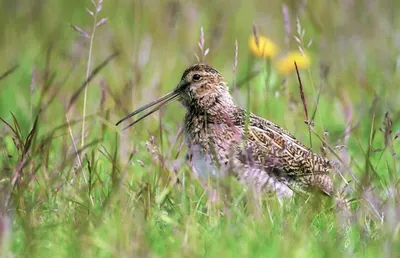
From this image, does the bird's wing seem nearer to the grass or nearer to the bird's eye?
the grass

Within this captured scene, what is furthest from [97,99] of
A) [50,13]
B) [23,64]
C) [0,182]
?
[0,182]

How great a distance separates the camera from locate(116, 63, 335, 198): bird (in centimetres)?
452

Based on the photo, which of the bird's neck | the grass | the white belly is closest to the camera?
the grass

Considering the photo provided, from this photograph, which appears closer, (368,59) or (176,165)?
(176,165)

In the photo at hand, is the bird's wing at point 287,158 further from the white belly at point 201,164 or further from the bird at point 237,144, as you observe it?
the white belly at point 201,164

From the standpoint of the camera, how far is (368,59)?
7.68 metres

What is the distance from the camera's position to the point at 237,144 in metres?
4.64

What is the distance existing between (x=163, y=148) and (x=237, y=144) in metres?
0.75

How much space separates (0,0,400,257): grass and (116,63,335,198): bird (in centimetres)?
12

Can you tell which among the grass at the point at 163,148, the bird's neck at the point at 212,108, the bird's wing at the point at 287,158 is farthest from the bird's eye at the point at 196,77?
the bird's wing at the point at 287,158

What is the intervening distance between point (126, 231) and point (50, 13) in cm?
549

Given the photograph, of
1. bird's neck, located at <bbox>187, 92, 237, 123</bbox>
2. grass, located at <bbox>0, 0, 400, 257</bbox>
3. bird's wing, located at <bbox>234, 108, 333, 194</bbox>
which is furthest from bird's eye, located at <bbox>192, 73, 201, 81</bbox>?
bird's wing, located at <bbox>234, 108, 333, 194</bbox>

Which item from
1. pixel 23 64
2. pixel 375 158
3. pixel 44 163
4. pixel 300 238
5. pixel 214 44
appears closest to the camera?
pixel 300 238

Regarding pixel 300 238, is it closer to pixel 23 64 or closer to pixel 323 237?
pixel 323 237
